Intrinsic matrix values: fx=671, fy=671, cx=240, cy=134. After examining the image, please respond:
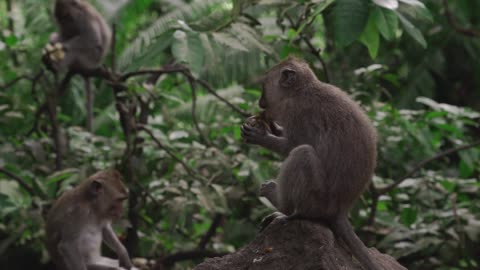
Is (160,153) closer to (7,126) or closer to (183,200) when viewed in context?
(183,200)

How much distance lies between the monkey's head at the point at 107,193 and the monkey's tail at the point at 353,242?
7.76 feet

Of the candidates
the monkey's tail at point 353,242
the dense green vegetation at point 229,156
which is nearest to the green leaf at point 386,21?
the dense green vegetation at point 229,156

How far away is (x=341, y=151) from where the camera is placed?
3850mm

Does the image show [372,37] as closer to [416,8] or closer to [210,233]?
[416,8]

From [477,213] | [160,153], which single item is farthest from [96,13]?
[477,213]

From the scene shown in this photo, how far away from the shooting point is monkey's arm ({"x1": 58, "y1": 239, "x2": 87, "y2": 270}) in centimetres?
570

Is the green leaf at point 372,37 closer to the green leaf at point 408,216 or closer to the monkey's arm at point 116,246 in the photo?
the green leaf at point 408,216

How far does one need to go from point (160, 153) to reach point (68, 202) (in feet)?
3.13

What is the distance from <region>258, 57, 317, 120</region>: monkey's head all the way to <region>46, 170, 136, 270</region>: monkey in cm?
191

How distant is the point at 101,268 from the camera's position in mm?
5758

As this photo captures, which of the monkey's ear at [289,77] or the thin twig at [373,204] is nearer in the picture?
the monkey's ear at [289,77]

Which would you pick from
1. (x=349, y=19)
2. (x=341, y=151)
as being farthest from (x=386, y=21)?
(x=341, y=151)

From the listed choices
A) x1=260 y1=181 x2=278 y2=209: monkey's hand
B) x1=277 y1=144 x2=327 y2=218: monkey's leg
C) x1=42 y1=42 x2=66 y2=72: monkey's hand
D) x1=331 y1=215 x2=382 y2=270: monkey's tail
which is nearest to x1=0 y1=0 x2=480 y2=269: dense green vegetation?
x1=42 y1=42 x2=66 y2=72: monkey's hand

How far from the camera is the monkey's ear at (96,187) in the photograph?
580 centimetres
